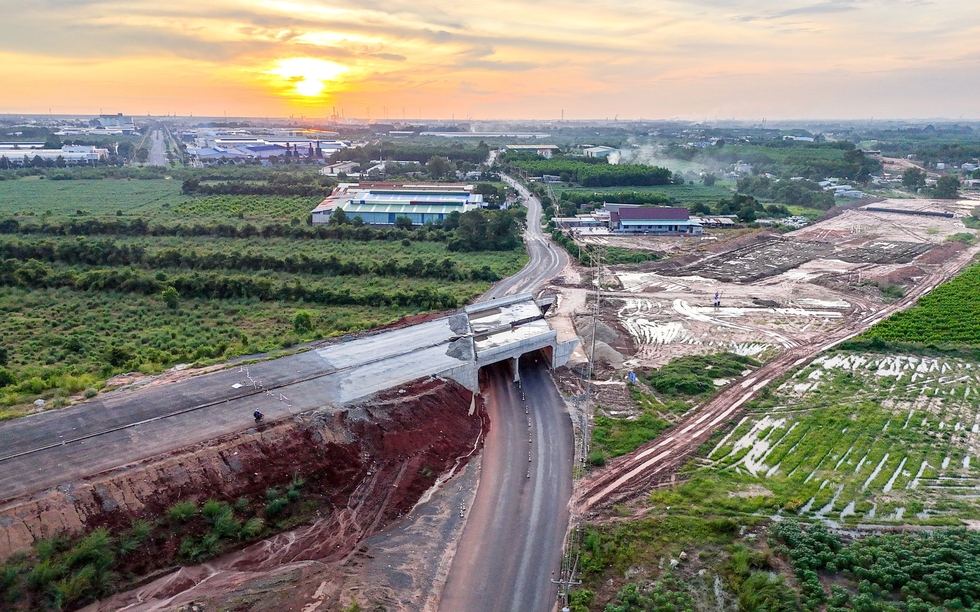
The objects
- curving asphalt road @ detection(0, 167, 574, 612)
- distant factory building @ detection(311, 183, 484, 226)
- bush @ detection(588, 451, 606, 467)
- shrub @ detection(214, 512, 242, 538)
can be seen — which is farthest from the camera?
distant factory building @ detection(311, 183, 484, 226)

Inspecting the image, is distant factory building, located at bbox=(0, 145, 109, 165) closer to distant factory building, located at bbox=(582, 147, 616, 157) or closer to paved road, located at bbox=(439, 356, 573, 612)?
distant factory building, located at bbox=(582, 147, 616, 157)

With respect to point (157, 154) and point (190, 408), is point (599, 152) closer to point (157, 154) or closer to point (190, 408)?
point (157, 154)

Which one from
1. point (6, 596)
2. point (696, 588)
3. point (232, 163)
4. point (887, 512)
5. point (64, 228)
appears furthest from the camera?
point (232, 163)

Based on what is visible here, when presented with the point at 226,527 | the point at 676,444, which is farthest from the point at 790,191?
the point at 226,527

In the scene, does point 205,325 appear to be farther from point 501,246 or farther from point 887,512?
point 887,512

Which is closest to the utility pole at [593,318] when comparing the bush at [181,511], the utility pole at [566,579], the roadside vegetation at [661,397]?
the roadside vegetation at [661,397]

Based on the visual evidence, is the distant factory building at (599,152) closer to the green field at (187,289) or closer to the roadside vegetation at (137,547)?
the green field at (187,289)

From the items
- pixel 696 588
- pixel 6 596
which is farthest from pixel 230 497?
pixel 696 588

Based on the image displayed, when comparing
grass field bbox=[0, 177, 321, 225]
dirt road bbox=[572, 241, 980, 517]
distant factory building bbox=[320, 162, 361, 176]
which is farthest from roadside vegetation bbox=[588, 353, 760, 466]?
distant factory building bbox=[320, 162, 361, 176]
